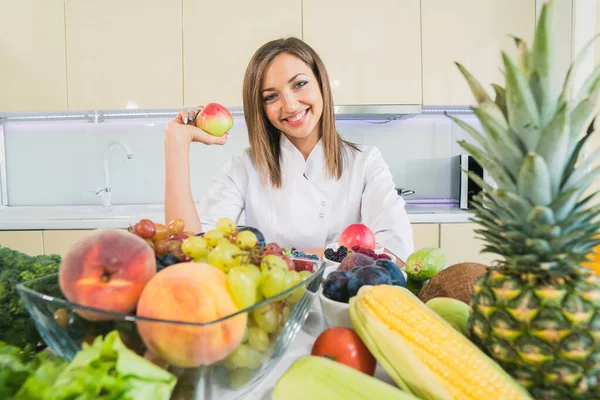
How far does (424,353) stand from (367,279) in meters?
0.16

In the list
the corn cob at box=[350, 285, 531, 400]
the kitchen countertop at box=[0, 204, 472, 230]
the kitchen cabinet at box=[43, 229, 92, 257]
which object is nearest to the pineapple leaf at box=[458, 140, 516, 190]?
the corn cob at box=[350, 285, 531, 400]

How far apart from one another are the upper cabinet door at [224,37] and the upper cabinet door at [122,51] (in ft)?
0.26

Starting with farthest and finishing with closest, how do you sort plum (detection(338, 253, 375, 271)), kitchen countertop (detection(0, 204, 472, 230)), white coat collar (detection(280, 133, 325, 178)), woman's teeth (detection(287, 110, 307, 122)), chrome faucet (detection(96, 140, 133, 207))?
chrome faucet (detection(96, 140, 133, 207)), kitchen countertop (detection(0, 204, 472, 230)), white coat collar (detection(280, 133, 325, 178)), woman's teeth (detection(287, 110, 307, 122)), plum (detection(338, 253, 375, 271))

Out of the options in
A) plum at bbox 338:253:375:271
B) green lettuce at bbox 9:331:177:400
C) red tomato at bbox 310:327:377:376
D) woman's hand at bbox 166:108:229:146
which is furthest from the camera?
woman's hand at bbox 166:108:229:146

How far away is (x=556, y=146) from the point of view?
0.37m

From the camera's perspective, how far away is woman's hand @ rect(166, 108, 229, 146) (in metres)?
1.39

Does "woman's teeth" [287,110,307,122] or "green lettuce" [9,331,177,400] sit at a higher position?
"woman's teeth" [287,110,307,122]

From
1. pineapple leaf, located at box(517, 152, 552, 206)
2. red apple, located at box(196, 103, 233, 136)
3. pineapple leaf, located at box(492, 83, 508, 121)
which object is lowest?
pineapple leaf, located at box(517, 152, 552, 206)

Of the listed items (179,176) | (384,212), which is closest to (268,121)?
(179,176)

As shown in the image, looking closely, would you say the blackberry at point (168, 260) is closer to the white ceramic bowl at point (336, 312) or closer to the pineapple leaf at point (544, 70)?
the white ceramic bowl at point (336, 312)

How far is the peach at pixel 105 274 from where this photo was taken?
0.35 m

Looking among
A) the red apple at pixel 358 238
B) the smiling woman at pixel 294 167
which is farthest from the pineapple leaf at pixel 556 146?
the smiling woman at pixel 294 167

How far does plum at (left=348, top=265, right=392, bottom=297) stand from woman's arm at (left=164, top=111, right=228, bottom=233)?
2.42ft

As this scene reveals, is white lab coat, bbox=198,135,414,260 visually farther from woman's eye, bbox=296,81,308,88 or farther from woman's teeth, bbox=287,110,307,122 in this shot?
woman's eye, bbox=296,81,308,88
